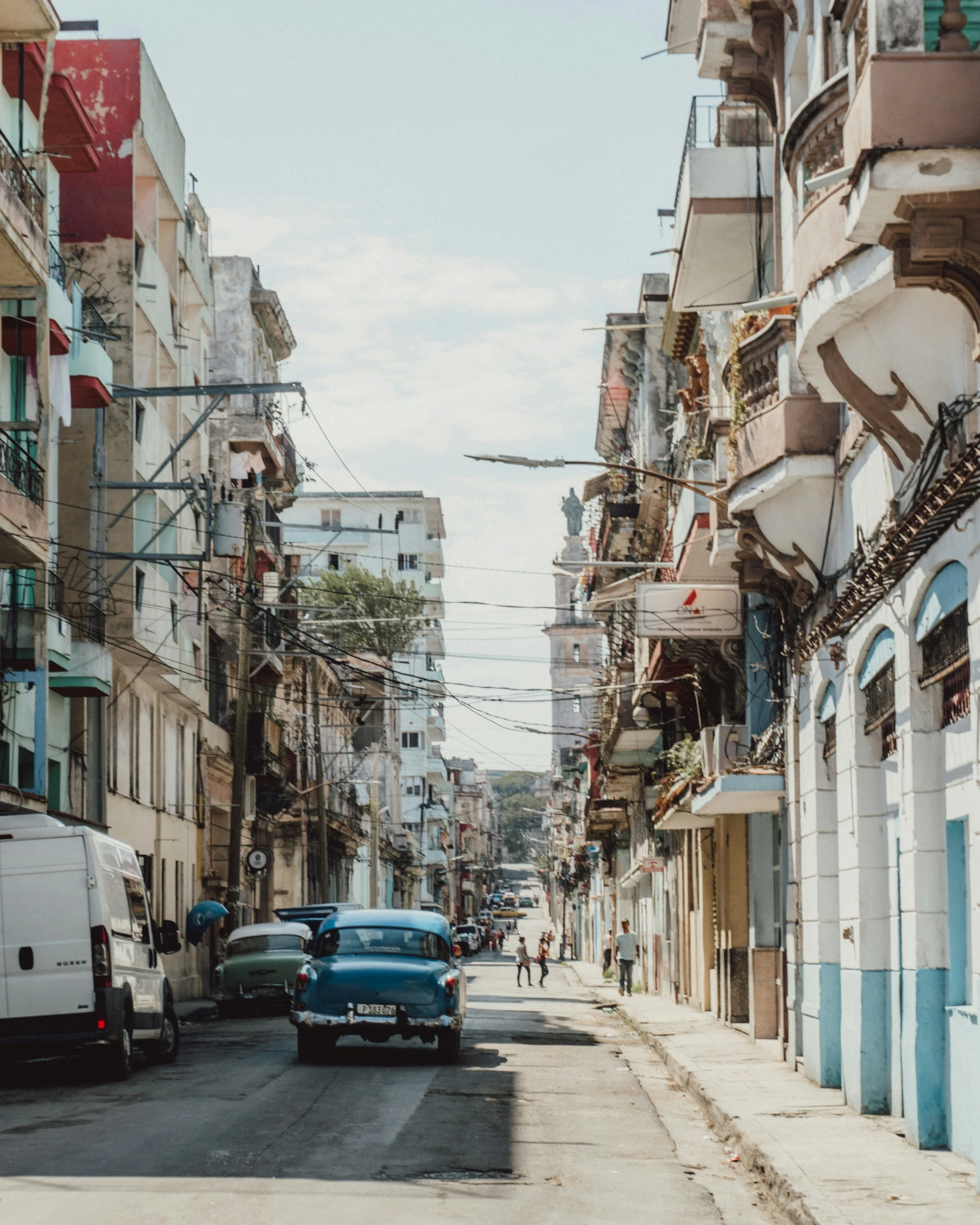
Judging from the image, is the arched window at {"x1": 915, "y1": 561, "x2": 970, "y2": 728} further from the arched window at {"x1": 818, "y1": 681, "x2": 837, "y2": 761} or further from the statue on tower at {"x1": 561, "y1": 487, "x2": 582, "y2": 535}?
the statue on tower at {"x1": 561, "y1": 487, "x2": 582, "y2": 535}

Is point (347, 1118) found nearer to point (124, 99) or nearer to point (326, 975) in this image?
point (326, 975)

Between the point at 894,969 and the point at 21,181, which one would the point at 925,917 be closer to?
the point at 894,969

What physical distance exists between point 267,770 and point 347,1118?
38.6 metres

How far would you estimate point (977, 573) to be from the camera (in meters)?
10.7

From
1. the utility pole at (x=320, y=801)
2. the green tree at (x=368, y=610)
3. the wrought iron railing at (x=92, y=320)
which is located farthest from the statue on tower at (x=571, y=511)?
the wrought iron railing at (x=92, y=320)

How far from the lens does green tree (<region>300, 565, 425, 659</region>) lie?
2717 inches

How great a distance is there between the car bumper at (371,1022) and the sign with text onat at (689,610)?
6.86m

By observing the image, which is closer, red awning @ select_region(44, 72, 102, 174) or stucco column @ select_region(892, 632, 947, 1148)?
stucco column @ select_region(892, 632, 947, 1148)

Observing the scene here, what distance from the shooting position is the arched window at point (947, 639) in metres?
11.6

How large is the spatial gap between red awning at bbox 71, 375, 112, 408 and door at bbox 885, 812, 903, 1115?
19.1 meters

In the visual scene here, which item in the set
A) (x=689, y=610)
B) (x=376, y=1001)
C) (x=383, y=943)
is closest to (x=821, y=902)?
(x=376, y=1001)

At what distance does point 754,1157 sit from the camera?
12.3 meters

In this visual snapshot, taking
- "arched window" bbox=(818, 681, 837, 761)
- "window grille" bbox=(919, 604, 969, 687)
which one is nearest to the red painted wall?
"arched window" bbox=(818, 681, 837, 761)

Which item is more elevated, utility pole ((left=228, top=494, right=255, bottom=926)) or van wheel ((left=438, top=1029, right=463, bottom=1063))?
utility pole ((left=228, top=494, right=255, bottom=926))
